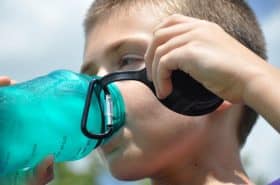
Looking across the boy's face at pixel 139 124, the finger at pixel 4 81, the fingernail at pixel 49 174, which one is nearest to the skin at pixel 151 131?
the boy's face at pixel 139 124

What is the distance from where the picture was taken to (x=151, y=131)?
1575 mm

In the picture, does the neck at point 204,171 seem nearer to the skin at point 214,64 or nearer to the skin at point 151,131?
the skin at point 151,131

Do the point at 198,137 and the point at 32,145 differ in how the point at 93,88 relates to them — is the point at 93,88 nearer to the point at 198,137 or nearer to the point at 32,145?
the point at 32,145

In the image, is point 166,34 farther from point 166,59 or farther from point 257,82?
point 257,82

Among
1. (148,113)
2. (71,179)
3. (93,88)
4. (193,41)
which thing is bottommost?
(71,179)

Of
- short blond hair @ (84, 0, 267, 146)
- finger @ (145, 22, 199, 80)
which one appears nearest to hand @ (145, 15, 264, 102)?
finger @ (145, 22, 199, 80)

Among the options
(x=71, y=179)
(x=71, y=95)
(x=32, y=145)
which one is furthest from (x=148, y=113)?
(x=71, y=179)

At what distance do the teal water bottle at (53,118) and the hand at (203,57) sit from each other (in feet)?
0.63

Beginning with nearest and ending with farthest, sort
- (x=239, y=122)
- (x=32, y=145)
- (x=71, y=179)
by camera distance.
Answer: (x=32, y=145)
(x=239, y=122)
(x=71, y=179)

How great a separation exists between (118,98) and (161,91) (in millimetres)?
215

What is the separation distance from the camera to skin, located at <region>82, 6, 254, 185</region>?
5.14ft

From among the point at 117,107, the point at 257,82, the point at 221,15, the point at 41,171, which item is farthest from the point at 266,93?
the point at 221,15

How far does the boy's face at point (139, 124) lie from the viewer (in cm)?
156

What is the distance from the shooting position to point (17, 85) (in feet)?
4.72
